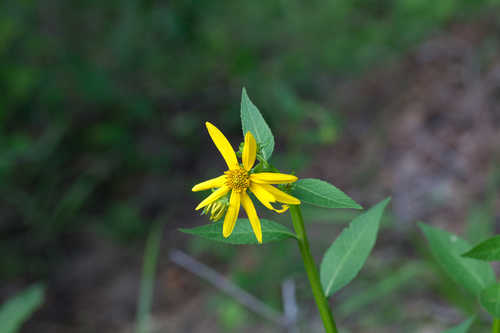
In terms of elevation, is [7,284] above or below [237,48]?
below

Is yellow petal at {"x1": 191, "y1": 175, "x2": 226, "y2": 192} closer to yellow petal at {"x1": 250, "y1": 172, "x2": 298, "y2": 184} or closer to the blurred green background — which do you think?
yellow petal at {"x1": 250, "y1": 172, "x2": 298, "y2": 184}

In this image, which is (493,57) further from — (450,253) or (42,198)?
(42,198)

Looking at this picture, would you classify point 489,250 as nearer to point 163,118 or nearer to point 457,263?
point 457,263

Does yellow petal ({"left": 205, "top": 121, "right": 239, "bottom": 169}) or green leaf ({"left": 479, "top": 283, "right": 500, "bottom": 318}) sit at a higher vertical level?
yellow petal ({"left": 205, "top": 121, "right": 239, "bottom": 169})

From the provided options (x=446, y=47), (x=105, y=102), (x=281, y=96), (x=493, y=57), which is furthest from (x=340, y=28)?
(x=105, y=102)

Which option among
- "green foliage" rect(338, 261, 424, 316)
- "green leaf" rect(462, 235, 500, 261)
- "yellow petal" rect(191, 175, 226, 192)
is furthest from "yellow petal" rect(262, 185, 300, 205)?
"green foliage" rect(338, 261, 424, 316)

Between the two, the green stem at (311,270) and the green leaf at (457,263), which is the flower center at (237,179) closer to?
the green stem at (311,270)
